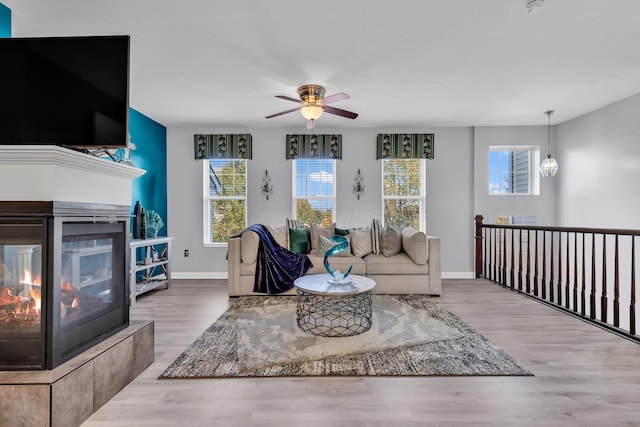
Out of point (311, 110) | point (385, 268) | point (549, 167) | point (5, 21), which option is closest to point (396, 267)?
point (385, 268)

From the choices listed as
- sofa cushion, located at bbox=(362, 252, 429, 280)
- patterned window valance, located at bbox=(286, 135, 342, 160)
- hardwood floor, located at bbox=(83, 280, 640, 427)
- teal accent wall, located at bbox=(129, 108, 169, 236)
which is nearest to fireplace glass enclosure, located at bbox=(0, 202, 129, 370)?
hardwood floor, located at bbox=(83, 280, 640, 427)

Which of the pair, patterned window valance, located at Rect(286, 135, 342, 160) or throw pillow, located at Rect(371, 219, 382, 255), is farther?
patterned window valance, located at Rect(286, 135, 342, 160)

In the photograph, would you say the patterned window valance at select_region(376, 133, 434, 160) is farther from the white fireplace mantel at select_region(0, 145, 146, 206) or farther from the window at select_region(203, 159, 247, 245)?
the white fireplace mantel at select_region(0, 145, 146, 206)

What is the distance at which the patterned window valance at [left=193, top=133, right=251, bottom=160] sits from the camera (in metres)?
5.03

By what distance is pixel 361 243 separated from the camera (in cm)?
423

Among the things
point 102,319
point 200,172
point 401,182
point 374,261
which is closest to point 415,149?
point 401,182

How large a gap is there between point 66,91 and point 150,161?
9.83ft

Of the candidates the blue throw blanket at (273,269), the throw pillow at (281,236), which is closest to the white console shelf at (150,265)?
the blue throw blanket at (273,269)

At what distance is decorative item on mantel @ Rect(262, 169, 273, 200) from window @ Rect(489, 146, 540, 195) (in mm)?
3604

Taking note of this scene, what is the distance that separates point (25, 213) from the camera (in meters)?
1.46

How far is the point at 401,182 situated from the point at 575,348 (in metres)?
3.26

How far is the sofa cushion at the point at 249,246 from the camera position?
12.6 feet

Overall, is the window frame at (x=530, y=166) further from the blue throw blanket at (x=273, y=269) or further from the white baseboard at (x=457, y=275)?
the blue throw blanket at (x=273, y=269)

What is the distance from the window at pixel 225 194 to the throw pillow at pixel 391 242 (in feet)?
7.58
